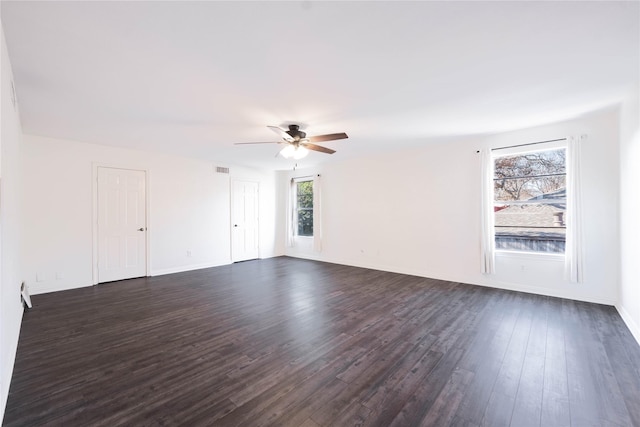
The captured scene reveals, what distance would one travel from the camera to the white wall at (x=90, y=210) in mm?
4309

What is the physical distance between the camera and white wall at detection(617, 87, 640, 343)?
2756 millimetres

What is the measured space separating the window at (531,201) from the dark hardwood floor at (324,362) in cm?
89

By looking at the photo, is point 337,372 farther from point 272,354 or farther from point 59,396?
point 59,396

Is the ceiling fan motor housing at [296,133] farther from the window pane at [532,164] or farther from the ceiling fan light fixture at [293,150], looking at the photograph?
the window pane at [532,164]

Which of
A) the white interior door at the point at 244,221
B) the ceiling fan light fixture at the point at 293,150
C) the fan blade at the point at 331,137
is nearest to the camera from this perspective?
the fan blade at the point at 331,137

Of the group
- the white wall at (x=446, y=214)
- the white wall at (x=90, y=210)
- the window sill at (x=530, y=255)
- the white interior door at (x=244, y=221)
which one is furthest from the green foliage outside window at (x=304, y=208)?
the window sill at (x=530, y=255)

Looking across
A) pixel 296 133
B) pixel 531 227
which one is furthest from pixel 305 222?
pixel 531 227

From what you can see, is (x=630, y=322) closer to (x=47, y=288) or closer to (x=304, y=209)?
(x=304, y=209)

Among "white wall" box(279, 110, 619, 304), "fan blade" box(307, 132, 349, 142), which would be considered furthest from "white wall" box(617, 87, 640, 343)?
"fan blade" box(307, 132, 349, 142)

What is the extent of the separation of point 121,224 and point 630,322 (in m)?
7.59

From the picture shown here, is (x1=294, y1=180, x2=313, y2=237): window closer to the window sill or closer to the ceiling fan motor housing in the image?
the ceiling fan motor housing

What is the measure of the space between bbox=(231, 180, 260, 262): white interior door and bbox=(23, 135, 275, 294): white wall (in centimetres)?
18

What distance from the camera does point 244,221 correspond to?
722cm

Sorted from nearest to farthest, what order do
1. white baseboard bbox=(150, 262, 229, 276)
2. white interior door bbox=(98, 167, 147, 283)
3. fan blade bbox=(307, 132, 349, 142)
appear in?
fan blade bbox=(307, 132, 349, 142), white interior door bbox=(98, 167, 147, 283), white baseboard bbox=(150, 262, 229, 276)
